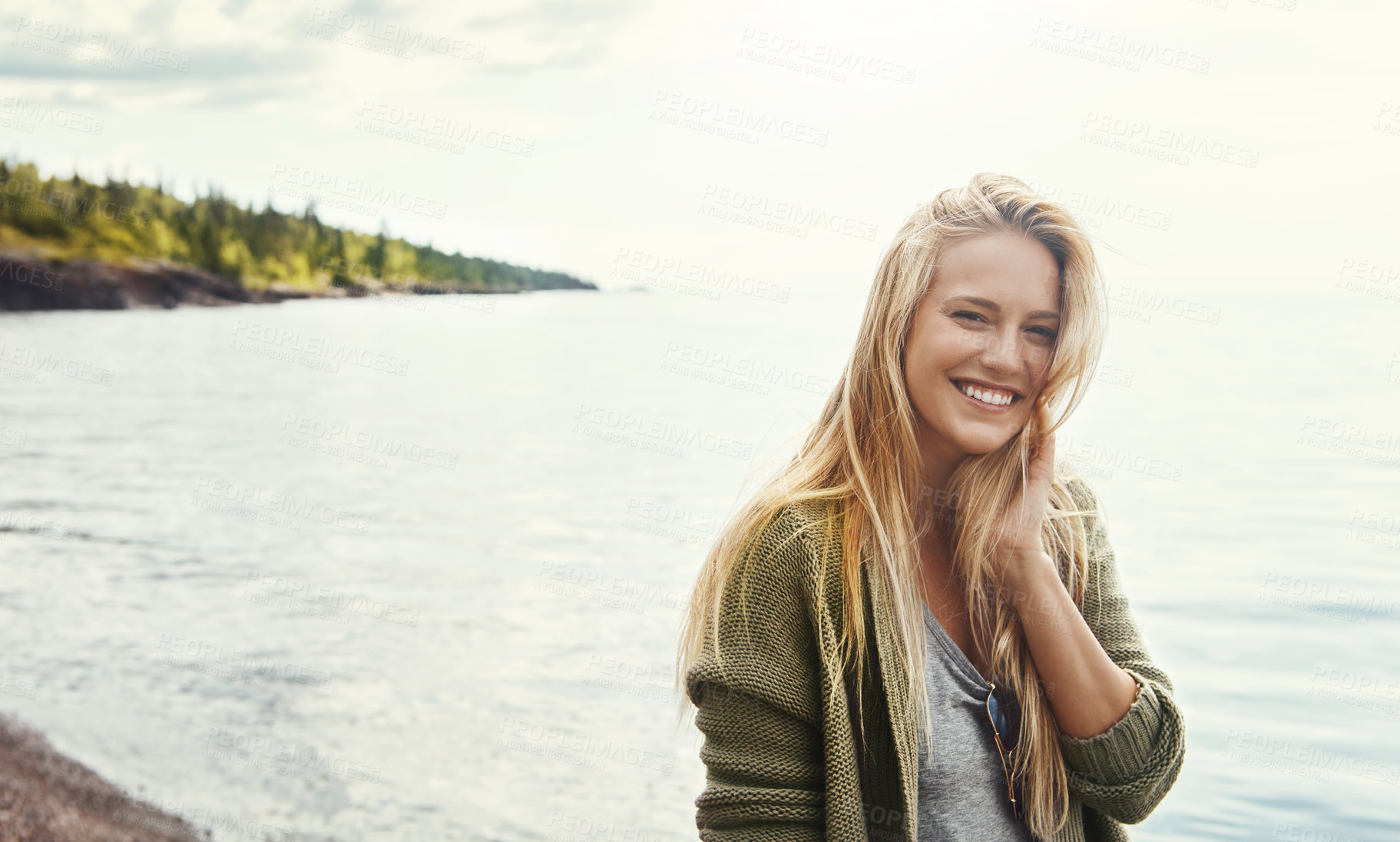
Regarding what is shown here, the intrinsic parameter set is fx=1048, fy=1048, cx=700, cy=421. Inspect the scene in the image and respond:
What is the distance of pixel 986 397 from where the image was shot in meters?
1.68

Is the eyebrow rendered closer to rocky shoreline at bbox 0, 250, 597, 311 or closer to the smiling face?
the smiling face

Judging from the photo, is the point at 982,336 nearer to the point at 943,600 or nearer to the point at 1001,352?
the point at 1001,352

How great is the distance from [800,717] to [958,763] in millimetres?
279

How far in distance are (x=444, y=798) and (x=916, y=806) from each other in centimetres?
552

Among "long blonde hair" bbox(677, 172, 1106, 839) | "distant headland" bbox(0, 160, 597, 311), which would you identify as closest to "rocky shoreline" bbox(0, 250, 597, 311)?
"distant headland" bbox(0, 160, 597, 311)

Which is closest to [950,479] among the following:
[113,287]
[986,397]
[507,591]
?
[986,397]

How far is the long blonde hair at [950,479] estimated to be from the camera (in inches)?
62.7

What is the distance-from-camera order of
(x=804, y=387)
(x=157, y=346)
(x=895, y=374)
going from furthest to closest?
(x=157, y=346) → (x=804, y=387) → (x=895, y=374)

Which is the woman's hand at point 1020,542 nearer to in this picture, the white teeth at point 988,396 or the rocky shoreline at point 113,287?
the white teeth at point 988,396

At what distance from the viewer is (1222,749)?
8.12 meters

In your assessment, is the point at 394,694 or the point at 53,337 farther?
the point at 53,337

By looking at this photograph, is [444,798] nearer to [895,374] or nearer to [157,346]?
[895,374]

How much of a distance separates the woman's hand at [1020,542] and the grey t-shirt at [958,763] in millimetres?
139

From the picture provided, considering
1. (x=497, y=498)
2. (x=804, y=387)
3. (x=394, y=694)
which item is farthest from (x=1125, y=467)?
(x=394, y=694)
